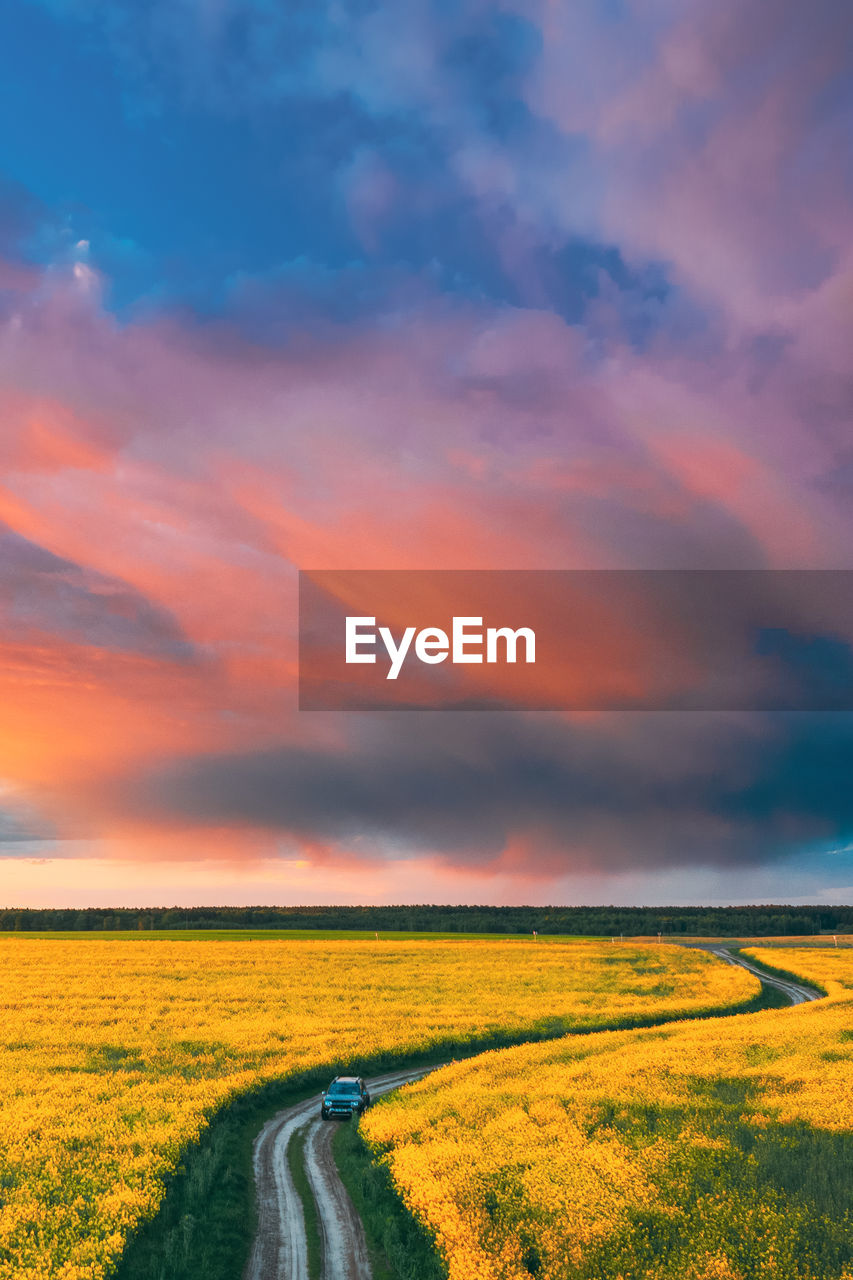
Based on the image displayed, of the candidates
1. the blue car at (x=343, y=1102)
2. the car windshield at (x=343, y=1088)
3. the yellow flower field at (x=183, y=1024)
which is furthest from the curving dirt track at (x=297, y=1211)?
the yellow flower field at (x=183, y=1024)

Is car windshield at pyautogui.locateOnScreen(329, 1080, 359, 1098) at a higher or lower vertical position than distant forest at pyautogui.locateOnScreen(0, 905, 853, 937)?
higher

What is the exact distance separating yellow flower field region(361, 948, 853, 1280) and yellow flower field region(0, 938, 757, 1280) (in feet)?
23.5

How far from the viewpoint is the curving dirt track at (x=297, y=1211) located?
18438mm

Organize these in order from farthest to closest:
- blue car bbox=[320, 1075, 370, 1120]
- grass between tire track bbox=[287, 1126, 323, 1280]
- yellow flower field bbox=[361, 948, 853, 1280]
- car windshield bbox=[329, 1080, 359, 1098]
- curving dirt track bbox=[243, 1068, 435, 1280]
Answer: car windshield bbox=[329, 1080, 359, 1098] < blue car bbox=[320, 1075, 370, 1120] < grass between tire track bbox=[287, 1126, 323, 1280] < curving dirt track bbox=[243, 1068, 435, 1280] < yellow flower field bbox=[361, 948, 853, 1280]

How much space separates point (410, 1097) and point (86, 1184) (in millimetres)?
12772

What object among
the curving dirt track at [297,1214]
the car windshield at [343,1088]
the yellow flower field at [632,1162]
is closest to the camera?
the yellow flower field at [632,1162]

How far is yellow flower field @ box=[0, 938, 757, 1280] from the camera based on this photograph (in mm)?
21719

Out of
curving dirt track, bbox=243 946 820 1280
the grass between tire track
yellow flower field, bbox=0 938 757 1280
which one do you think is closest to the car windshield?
curving dirt track, bbox=243 946 820 1280

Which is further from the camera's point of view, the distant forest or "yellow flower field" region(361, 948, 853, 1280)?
the distant forest

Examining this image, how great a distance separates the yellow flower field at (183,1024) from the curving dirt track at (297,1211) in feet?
8.66

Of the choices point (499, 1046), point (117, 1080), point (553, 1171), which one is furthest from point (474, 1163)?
point (499, 1046)

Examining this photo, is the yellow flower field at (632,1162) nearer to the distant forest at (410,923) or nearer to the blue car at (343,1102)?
the blue car at (343,1102)

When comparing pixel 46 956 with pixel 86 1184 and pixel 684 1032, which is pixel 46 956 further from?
pixel 86 1184

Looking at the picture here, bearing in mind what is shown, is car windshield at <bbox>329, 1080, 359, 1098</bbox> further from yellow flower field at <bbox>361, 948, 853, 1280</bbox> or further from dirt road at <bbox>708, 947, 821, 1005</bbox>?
dirt road at <bbox>708, 947, 821, 1005</bbox>
